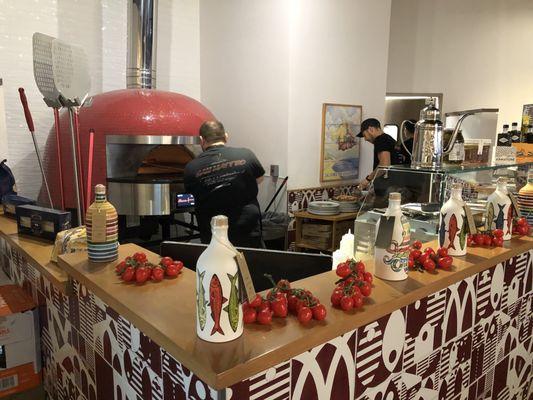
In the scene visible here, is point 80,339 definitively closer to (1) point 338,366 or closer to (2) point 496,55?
(1) point 338,366

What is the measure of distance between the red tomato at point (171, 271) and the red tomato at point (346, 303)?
1.73 feet

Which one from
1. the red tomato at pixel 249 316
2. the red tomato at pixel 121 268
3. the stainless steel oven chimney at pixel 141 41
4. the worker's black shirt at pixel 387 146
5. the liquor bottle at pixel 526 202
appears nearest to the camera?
the red tomato at pixel 249 316

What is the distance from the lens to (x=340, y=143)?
4.45 metres

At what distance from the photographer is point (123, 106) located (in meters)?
3.17

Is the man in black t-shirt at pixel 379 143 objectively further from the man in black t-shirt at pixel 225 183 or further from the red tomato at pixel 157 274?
the red tomato at pixel 157 274

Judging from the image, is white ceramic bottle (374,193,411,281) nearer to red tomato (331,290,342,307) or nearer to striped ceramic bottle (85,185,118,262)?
red tomato (331,290,342,307)

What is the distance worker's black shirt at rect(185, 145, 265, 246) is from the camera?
9.40ft

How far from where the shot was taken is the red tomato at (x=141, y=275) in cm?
133

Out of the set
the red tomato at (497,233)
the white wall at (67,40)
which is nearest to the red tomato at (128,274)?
the red tomato at (497,233)

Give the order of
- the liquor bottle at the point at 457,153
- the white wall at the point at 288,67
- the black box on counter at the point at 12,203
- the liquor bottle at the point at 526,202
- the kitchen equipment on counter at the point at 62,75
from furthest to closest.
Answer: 1. the white wall at the point at 288,67
2. the black box on counter at the point at 12,203
3. the kitchen equipment on counter at the point at 62,75
4. the liquor bottle at the point at 526,202
5. the liquor bottle at the point at 457,153

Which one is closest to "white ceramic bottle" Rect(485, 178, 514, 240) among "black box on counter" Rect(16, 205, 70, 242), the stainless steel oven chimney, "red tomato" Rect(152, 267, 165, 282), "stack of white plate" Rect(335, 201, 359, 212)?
"red tomato" Rect(152, 267, 165, 282)

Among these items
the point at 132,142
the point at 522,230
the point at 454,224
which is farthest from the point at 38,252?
the point at 522,230

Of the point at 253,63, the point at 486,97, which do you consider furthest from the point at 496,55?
the point at 253,63

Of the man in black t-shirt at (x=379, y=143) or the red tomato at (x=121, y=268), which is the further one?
the man in black t-shirt at (x=379, y=143)
